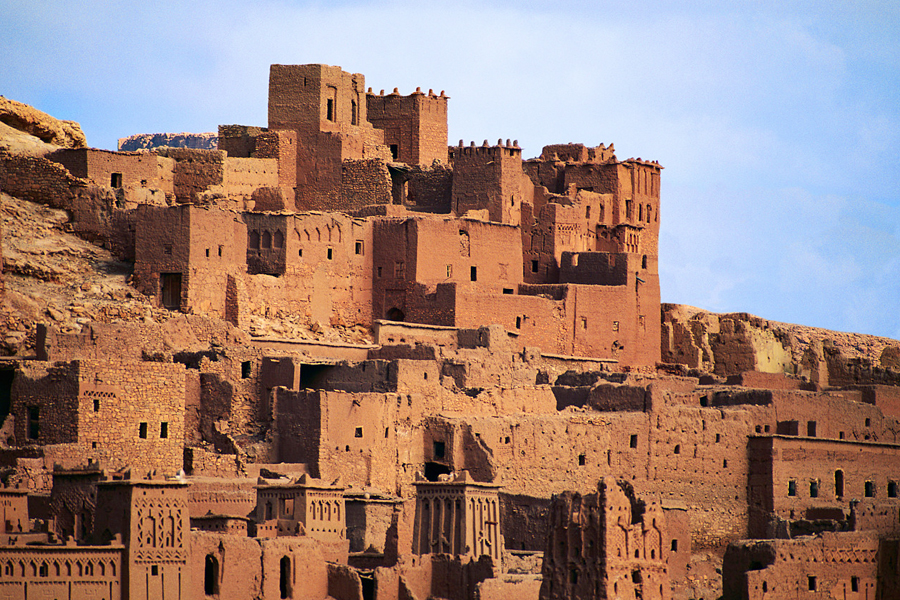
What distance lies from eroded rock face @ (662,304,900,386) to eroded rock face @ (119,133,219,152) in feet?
167

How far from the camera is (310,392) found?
56562 mm

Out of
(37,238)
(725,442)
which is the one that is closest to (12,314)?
(37,238)

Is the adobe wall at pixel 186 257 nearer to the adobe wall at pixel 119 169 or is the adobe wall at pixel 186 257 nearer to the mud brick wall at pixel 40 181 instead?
the adobe wall at pixel 119 169

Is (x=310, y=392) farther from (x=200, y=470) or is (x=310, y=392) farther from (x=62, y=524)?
(x=62, y=524)

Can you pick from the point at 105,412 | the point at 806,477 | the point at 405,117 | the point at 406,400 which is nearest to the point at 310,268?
the point at 406,400

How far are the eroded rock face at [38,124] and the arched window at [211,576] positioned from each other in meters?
27.6

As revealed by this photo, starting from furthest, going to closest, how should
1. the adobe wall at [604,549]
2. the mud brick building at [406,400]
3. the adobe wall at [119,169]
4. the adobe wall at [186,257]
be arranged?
the adobe wall at [119,169], the adobe wall at [186,257], the mud brick building at [406,400], the adobe wall at [604,549]

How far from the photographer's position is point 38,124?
237 ft

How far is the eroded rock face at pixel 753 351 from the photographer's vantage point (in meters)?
74.7

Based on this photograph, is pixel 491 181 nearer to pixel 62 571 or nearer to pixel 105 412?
pixel 105 412

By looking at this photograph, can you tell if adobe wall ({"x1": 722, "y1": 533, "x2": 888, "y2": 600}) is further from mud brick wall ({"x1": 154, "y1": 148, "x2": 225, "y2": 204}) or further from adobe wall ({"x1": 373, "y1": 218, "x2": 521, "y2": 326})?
mud brick wall ({"x1": 154, "y1": 148, "x2": 225, "y2": 204})

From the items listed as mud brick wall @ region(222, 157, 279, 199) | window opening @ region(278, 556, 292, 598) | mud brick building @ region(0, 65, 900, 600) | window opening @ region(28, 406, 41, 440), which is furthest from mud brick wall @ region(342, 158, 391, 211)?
window opening @ region(278, 556, 292, 598)

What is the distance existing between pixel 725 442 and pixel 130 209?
1994cm

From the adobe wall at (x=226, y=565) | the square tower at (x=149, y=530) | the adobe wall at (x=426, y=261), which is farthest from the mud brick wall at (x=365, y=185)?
the square tower at (x=149, y=530)
